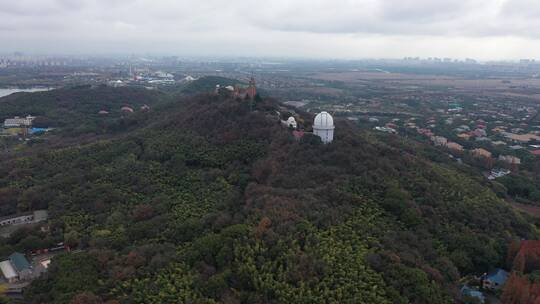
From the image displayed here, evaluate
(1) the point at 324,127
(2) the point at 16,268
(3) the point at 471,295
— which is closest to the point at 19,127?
(2) the point at 16,268

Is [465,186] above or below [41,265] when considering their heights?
above

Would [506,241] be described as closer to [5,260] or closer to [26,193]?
[5,260]

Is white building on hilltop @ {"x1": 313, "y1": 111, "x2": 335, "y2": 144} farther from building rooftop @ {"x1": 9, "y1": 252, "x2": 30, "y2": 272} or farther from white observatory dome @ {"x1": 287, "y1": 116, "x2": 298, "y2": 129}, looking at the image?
building rooftop @ {"x1": 9, "y1": 252, "x2": 30, "y2": 272}

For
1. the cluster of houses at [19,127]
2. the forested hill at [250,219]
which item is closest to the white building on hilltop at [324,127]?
the forested hill at [250,219]

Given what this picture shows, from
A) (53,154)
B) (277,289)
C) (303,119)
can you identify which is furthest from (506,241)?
(53,154)

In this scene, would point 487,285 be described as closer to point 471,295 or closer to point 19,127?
point 471,295

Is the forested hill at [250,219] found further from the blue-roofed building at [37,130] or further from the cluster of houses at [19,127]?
the blue-roofed building at [37,130]

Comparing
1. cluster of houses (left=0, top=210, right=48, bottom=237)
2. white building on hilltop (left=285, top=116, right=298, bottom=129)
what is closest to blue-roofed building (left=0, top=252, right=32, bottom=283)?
cluster of houses (left=0, top=210, right=48, bottom=237)
